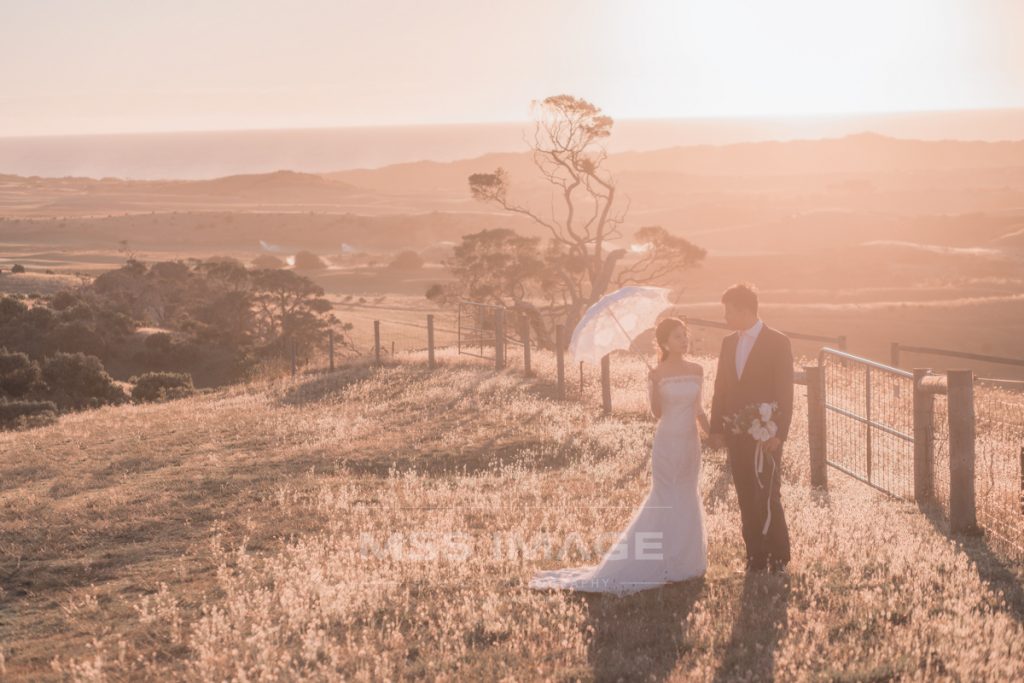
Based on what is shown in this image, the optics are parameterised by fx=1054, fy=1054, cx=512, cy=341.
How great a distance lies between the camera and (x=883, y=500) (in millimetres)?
10711

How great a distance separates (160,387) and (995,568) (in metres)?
28.3

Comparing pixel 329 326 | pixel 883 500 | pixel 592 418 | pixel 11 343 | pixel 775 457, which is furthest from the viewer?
pixel 329 326

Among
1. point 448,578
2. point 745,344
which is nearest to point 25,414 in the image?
point 448,578

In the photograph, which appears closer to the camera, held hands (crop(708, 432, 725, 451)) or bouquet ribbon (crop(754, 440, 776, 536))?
held hands (crop(708, 432, 725, 451))

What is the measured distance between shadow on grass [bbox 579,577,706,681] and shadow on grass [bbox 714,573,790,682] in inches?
12.4

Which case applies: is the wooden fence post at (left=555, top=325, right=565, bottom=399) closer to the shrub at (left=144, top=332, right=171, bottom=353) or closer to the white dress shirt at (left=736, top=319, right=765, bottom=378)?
the white dress shirt at (left=736, top=319, right=765, bottom=378)

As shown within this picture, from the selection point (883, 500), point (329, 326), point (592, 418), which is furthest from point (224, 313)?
point (883, 500)

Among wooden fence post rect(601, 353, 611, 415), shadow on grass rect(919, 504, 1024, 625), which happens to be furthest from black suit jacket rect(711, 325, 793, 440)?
wooden fence post rect(601, 353, 611, 415)

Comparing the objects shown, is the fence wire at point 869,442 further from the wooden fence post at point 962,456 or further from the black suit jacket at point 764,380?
the black suit jacket at point 764,380

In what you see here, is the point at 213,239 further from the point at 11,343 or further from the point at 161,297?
the point at 11,343

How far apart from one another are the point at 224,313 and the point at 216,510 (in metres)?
38.5

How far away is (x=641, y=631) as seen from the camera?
6859 millimetres

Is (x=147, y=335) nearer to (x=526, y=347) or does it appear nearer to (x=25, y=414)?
(x=25, y=414)

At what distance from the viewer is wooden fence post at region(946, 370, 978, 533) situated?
908cm
